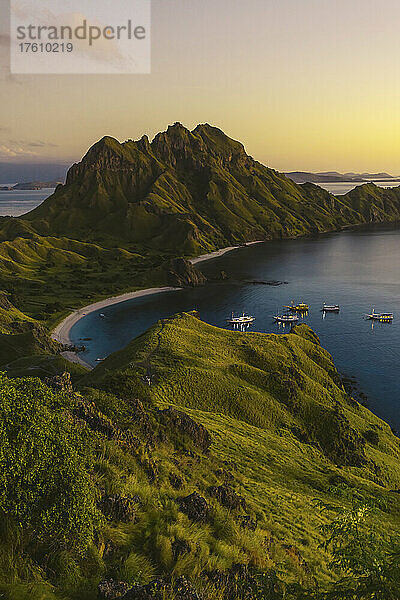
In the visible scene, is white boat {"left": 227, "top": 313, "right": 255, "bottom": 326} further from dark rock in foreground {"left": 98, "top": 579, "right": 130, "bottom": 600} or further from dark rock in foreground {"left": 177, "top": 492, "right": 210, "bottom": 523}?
dark rock in foreground {"left": 98, "top": 579, "right": 130, "bottom": 600}

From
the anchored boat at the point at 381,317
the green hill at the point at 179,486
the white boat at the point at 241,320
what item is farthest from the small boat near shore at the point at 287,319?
the green hill at the point at 179,486

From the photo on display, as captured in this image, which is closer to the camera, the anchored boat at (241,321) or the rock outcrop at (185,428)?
the rock outcrop at (185,428)

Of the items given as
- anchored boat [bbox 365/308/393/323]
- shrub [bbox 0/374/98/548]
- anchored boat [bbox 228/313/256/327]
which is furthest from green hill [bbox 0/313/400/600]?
anchored boat [bbox 365/308/393/323]

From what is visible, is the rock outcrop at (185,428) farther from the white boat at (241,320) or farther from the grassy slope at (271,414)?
the white boat at (241,320)

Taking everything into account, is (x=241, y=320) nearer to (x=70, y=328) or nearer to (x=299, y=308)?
(x=299, y=308)

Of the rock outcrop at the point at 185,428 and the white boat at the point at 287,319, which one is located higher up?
the rock outcrop at the point at 185,428

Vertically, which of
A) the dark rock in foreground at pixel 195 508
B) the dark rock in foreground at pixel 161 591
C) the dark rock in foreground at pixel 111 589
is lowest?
the dark rock in foreground at pixel 195 508

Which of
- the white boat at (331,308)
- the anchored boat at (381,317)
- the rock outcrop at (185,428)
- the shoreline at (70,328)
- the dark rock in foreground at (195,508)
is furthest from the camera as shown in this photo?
the white boat at (331,308)

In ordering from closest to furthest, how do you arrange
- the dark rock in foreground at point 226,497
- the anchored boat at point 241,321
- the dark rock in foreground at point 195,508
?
the dark rock in foreground at point 195,508 < the dark rock in foreground at point 226,497 < the anchored boat at point 241,321
